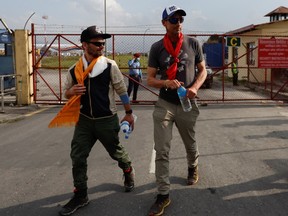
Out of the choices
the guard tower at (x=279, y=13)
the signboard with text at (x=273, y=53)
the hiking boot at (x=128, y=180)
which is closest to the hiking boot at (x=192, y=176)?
the hiking boot at (x=128, y=180)

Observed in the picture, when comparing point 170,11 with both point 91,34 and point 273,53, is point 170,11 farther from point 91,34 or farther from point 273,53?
point 273,53

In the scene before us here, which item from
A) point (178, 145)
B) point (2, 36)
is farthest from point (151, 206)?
point (2, 36)

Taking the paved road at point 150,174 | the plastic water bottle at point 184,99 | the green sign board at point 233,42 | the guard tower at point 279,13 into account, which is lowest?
the paved road at point 150,174

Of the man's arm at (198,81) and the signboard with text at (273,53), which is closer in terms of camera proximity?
the man's arm at (198,81)

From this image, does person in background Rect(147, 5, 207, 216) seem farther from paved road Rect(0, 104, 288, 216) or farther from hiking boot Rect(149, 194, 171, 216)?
Answer: paved road Rect(0, 104, 288, 216)

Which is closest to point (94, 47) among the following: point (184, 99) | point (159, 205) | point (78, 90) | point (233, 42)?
point (78, 90)

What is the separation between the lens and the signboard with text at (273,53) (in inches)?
513

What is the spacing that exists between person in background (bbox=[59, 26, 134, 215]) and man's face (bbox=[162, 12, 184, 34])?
2.17 feet

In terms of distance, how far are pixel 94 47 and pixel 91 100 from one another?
22.1 inches

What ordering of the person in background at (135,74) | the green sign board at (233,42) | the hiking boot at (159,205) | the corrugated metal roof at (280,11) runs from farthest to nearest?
the corrugated metal roof at (280,11)
the green sign board at (233,42)
the person in background at (135,74)
the hiking boot at (159,205)

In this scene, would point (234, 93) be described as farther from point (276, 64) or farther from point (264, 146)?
point (264, 146)

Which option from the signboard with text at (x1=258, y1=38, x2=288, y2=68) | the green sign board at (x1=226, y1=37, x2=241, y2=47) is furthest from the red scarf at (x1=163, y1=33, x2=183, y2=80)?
the green sign board at (x1=226, y1=37, x2=241, y2=47)

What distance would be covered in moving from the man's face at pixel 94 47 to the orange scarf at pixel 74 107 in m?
0.07

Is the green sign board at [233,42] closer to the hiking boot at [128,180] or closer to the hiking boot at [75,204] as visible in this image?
the hiking boot at [128,180]
